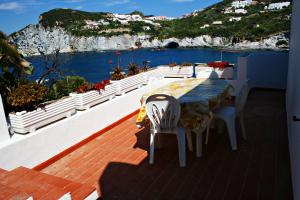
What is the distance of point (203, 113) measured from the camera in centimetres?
338

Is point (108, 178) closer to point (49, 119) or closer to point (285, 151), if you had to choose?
point (49, 119)

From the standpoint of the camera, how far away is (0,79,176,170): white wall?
336 centimetres

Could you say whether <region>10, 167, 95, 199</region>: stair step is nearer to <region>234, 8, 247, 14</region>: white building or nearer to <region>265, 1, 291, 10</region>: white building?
<region>265, 1, 291, 10</region>: white building

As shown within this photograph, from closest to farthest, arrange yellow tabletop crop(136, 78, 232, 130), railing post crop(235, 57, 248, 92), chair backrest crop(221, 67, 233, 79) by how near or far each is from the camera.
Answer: yellow tabletop crop(136, 78, 232, 130)
railing post crop(235, 57, 248, 92)
chair backrest crop(221, 67, 233, 79)

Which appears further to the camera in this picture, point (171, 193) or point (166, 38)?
point (166, 38)

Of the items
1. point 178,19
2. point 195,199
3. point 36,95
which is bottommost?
point 195,199

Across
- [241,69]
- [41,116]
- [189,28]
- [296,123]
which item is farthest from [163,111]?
[189,28]

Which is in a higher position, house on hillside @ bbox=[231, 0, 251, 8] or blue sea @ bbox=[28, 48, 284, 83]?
house on hillside @ bbox=[231, 0, 251, 8]

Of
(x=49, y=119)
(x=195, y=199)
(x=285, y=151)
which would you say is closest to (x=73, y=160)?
(x=49, y=119)

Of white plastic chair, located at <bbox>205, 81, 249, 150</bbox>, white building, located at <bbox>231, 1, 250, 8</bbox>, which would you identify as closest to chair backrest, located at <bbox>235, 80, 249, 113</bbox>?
white plastic chair, located at <bbox>205, 81, 249, 150</bbox>

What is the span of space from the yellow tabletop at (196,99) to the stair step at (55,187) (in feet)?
5.25

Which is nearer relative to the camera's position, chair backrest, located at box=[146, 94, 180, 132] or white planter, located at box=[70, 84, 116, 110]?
chair backrest, located at box=[146, 94, 180, 132]

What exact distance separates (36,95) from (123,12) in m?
95.6

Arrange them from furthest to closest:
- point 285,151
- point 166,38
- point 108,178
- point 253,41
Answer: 1. point 166,38
2. point 253,41
3. point 285,151
4. point 108,178
